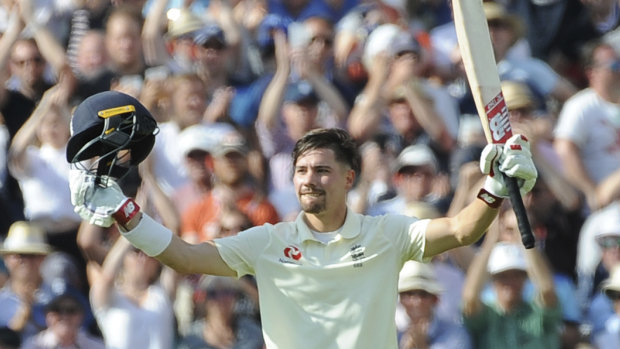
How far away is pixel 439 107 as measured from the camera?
1021cm

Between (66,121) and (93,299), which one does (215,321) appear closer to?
(93,299)

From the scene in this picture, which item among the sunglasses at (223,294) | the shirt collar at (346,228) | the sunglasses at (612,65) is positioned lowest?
the sunglasses at (223,294)

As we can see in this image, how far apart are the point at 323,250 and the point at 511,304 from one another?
9.21 feet

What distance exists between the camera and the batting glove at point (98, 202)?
20.1 ft

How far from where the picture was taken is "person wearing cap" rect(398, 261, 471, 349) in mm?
8883

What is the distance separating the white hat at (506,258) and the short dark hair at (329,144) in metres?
2.56

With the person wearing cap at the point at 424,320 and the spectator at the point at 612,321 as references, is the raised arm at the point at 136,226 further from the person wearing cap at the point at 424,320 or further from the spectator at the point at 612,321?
the spectator at the point at 612,321

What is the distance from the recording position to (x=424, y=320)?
8938 mm

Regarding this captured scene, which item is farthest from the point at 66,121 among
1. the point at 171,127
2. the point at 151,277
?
the point at 151,277

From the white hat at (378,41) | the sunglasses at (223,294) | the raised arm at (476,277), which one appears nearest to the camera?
the raised arm at (476,277)

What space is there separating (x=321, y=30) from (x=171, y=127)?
4.38 ft

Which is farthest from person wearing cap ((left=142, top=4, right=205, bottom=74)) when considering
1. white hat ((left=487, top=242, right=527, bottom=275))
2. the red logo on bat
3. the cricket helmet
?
the red logo on bat

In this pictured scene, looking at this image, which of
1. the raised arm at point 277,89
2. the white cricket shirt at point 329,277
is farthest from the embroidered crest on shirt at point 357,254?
the raised arm at point 277,89

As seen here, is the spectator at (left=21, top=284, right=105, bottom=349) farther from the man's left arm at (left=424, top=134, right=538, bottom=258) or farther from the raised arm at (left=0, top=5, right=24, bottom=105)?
the man's left arm at (left=424, top=134, right=538, bottom=258)
